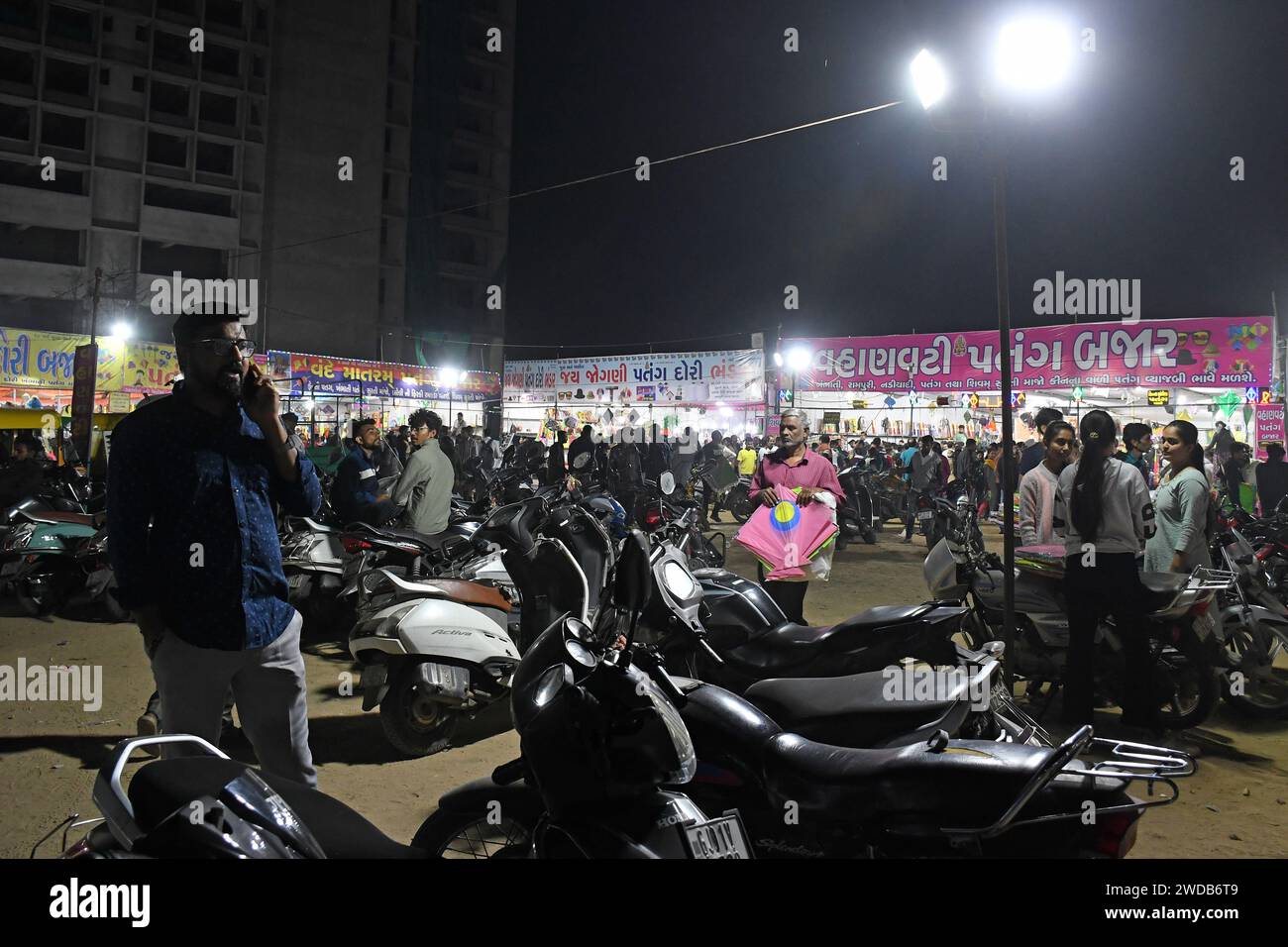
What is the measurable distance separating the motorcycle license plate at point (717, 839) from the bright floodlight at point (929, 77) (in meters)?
4.49

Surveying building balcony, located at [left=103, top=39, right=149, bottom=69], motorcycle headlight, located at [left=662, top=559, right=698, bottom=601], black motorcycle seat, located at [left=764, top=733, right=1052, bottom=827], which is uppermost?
building balcony, located at [left=103, top=39, right=149, bottom=69]

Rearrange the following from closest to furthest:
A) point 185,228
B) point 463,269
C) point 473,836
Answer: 1. point 473,836
2. point 185,228
3. point 463,269

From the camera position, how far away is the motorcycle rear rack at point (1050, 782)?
7.42ft

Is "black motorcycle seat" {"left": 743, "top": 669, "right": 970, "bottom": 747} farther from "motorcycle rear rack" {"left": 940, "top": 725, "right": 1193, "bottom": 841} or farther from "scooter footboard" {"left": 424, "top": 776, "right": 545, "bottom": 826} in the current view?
Answer: "scooter footboard" {"left": 424, "top": 776, "right": 545, "bottom": 826}

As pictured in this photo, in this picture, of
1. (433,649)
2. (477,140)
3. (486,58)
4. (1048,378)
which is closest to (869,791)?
(433,649)

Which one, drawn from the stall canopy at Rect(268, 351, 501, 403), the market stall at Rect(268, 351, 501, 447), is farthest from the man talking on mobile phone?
the stall canopy at Rect(268, 351, 501, 403)

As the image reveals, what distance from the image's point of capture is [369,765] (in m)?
4.93

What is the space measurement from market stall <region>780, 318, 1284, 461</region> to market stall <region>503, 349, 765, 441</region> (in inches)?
170

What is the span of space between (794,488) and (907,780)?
14.0 feet

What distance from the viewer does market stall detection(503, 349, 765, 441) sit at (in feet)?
95.7

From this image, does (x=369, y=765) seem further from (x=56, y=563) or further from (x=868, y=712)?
(x=56, y=563)

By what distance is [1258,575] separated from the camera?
648 cm
